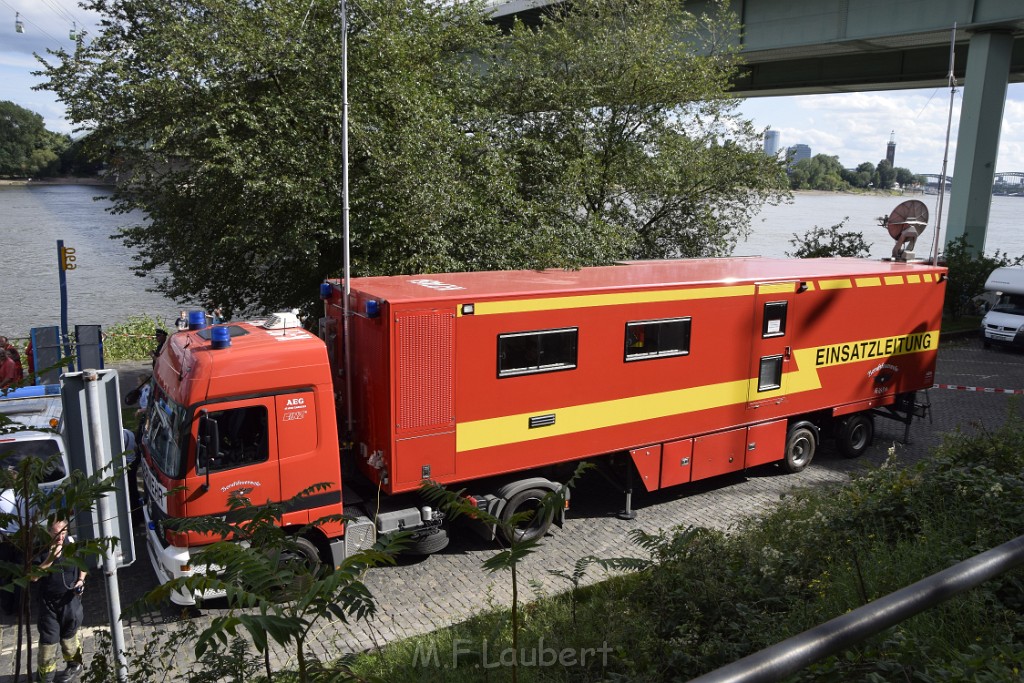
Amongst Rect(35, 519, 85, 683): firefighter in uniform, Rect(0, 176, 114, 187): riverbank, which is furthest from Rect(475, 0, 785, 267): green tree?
Rect(0, 176, 114, 187): riverbank

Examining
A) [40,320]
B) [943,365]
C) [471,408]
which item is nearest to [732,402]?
[471,408]

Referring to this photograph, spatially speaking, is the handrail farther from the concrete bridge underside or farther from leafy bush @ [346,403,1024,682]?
the concrete bridge underside

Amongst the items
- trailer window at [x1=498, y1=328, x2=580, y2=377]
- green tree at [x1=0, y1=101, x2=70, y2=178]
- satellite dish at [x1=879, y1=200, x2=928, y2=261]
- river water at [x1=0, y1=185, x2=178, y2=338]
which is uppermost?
green tree at [x1=0, y1=101, x2=70, y2=178]

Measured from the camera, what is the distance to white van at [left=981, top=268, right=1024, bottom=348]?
846 inches

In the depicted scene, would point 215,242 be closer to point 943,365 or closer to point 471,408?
point 471,408

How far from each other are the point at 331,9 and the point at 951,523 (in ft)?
41.7

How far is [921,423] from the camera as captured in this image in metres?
14.7

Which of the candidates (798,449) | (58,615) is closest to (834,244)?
(798,449)

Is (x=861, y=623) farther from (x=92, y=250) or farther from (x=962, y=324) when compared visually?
(x=92, y=250)

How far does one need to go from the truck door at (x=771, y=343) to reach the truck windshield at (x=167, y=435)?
7238 millimetres

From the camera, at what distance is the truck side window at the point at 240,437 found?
7.32 m

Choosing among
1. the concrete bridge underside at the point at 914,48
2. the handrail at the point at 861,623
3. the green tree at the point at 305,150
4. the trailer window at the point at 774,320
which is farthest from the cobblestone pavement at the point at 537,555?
the concrete bridge underside at the point at 914,48

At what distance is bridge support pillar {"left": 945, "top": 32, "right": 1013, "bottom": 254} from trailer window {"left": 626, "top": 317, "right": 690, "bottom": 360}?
2028 cm

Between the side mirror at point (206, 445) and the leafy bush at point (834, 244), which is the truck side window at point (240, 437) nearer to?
the side mirror at point (206, 445)
